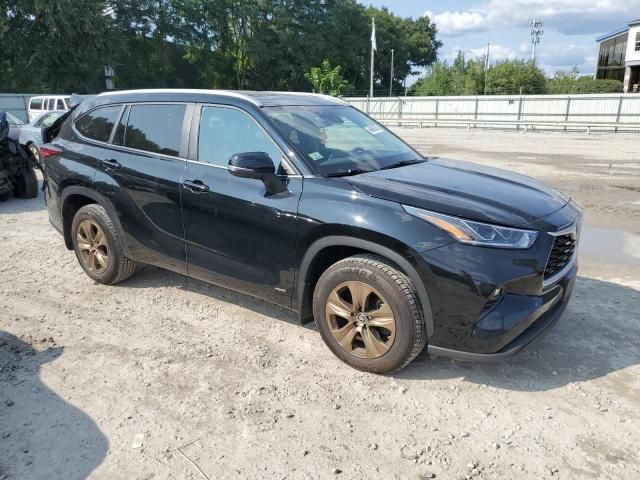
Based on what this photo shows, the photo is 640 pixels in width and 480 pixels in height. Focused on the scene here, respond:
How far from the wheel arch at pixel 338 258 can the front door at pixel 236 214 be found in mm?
116

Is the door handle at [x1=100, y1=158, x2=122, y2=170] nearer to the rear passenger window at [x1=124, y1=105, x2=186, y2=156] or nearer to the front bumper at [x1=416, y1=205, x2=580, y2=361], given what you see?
the rear passenger window at [x1=124, y1=105, x2=186, y2=156]

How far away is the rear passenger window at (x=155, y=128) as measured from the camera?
4258mm

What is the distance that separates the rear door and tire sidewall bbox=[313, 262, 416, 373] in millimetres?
1385

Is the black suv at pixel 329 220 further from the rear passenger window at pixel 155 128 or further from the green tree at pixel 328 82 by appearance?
the green tree at pixel 328 82

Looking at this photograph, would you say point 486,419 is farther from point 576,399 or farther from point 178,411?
point 178,411

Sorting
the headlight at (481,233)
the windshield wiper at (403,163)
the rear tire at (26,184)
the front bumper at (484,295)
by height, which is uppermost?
the windshield wiper at (403,163)

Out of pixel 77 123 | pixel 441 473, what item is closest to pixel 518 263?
pixel 441 473

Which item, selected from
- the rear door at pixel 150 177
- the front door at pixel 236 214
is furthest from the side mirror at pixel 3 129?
the front door at pixel 236 214

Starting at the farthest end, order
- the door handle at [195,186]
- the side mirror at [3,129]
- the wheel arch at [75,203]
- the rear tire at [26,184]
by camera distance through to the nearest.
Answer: the rear tire at [26,184] → the side mirror at [3,129] → the wheel arch at [75,203] → the door handle at [195,186]

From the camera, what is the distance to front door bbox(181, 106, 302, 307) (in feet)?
11.9

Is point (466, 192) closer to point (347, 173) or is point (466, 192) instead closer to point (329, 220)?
point (347, 173)

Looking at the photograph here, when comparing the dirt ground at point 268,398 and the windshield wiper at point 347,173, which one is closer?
the dirt ground at point 268,398

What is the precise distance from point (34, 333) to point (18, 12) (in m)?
39.5

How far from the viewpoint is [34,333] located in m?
4.11
